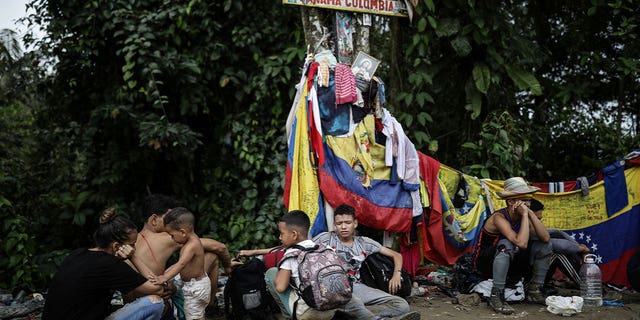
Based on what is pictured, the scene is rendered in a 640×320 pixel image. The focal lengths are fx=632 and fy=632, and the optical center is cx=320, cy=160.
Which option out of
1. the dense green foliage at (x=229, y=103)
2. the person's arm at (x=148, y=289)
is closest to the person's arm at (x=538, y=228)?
the dense green foliage at (x=229, y=103)

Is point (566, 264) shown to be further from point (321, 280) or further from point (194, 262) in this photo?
point (194, 262)

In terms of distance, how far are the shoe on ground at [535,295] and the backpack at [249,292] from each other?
2.20 metres

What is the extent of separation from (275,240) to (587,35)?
5.06 meters

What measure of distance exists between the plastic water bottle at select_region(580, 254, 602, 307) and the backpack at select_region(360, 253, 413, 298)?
153cm

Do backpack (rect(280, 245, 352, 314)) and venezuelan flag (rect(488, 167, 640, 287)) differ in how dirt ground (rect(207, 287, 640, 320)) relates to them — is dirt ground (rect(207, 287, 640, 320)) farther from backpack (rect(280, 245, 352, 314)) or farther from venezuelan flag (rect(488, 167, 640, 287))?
backpack (rect(280, 245, 352, 314))

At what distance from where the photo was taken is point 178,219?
4223 millimetres

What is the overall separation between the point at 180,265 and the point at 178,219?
31 cm

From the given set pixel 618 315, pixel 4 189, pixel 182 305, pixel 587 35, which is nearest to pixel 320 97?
pixel 182 305

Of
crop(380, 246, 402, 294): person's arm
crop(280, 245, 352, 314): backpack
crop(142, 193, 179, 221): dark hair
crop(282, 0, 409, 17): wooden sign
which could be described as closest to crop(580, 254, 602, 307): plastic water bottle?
crop(380, 246, 402, 294): person's arm

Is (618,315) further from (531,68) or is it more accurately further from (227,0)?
(227,0)

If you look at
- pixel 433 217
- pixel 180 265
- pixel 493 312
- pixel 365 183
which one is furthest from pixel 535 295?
pixel 180 265

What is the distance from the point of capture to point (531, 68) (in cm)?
869

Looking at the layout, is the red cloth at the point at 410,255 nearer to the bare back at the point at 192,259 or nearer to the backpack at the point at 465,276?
the backpack at the point at 465,276

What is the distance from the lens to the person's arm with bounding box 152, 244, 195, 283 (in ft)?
13.4
